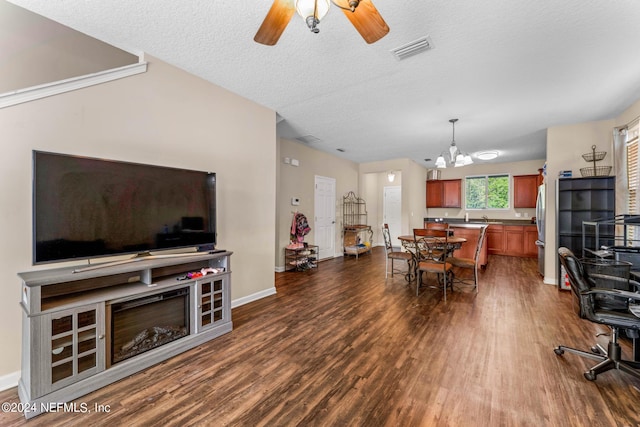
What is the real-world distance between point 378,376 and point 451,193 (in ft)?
24.9

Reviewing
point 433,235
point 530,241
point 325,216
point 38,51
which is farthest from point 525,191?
point 38,51

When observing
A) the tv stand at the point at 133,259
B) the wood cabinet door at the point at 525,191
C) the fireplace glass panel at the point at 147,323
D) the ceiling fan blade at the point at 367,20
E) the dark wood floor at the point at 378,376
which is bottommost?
the dark wood floor at the point at 378,376

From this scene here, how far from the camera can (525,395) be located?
175 cm

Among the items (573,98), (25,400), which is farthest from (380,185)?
(25,400)

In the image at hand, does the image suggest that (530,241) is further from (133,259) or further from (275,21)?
(133,259)

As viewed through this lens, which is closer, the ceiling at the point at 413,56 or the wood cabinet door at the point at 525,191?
the ceiling at the point at 413,56

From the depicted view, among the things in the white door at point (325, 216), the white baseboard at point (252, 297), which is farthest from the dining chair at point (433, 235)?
the white door at point (325, 216)

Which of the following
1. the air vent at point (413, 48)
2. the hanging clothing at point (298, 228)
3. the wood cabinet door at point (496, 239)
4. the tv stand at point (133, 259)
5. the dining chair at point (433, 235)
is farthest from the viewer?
the wood cabinet door at point (496, 239)

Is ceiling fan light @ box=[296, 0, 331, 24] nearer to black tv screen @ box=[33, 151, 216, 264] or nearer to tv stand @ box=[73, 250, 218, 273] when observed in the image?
black tv screen @ box=[33, 151, 216, 264]

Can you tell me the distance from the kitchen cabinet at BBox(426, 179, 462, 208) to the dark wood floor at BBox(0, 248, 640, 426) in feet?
17.3

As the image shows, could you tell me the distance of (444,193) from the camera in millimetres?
8352

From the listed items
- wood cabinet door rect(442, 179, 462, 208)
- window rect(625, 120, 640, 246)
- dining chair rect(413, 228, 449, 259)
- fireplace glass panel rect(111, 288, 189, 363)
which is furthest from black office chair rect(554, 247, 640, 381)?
wood cabinet door rect(442, 179, 462, 208)

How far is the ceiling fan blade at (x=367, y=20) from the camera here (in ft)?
4.89

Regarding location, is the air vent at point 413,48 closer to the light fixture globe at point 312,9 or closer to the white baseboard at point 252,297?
the light fixture globe at point 312,9
